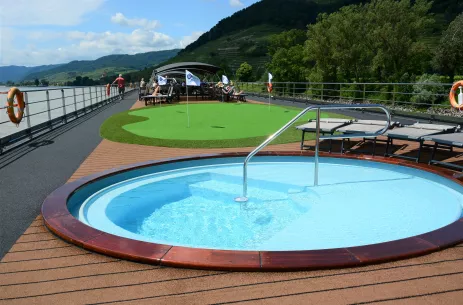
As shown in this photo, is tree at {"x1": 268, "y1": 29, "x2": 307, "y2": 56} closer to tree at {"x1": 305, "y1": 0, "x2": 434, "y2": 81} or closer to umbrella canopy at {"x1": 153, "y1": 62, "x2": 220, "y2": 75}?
tree at {"x1": 305, "y1": 0, "x2": 434, "y2": 81}

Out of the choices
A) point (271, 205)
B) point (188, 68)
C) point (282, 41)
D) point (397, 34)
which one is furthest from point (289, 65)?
point (271, 205)

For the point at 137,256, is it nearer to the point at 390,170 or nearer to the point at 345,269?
the point at 345,269

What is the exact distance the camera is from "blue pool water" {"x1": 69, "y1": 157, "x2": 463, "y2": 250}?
3.73 metres

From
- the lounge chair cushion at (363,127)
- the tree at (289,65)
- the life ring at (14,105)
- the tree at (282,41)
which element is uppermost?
the tree at (282,41)

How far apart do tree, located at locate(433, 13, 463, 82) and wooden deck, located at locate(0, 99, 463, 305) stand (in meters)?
35.7

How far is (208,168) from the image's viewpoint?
5.73 meters

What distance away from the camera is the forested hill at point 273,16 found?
140875 millimetres

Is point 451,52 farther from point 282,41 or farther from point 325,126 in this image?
point 325,126

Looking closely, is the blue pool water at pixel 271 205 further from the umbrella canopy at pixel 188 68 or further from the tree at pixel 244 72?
the tree at pixel 244 72

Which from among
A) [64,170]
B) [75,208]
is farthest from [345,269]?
[64,170]

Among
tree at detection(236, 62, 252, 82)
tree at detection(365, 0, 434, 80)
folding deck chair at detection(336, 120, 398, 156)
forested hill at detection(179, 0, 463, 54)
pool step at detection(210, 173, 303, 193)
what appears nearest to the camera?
pool step at detection(210, 173, 303, 193)

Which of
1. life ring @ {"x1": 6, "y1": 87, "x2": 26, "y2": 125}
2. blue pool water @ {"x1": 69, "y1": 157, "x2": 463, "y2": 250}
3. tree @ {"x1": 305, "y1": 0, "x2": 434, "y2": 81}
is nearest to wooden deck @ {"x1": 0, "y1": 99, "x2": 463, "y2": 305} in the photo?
blue pool water @ {"x1": 69, "y1": 157, "x2": 463, "y2": 250}

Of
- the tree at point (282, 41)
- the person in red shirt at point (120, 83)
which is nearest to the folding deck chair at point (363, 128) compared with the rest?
the person in red shirt at point (120, 83)

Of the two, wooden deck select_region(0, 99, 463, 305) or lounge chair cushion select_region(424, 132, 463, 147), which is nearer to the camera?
wooden deck select_region(0, 99, 463, 305)
